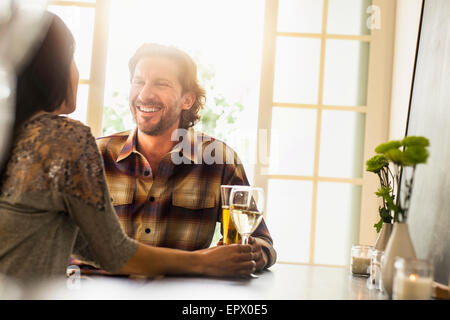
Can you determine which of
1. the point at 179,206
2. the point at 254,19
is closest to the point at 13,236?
the point at 179,206

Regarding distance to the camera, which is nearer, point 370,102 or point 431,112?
point 431,112

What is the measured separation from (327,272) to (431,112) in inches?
23.5

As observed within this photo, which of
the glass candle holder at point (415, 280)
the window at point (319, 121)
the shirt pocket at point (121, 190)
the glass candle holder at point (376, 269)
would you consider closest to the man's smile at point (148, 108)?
the shirt pocket at point (121, 190)

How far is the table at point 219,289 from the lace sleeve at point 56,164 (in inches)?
6.0

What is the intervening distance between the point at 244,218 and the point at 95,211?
361 millimetres

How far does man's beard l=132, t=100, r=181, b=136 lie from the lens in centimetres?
191

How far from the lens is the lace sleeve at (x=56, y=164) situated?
0.84 m

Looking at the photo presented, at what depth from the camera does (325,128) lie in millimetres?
2381

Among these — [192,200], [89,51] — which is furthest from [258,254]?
[89,51]

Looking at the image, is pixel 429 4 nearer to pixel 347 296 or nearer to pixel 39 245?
pixel 347 296

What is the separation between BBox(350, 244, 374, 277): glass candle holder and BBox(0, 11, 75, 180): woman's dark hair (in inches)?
32.1

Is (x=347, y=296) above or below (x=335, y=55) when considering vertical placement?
below
